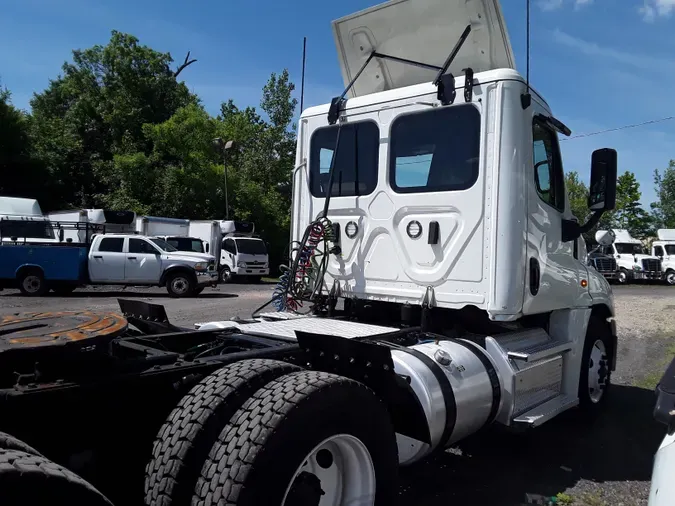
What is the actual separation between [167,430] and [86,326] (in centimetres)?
66

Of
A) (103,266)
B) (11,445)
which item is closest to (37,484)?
(11,445)

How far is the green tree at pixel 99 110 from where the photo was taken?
3419 centimetres

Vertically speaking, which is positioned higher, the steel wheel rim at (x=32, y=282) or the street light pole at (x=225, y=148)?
the street light pole at (x=225, y=148)

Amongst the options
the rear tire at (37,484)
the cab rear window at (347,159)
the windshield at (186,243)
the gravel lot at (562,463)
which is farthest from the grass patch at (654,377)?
the windshield at (186,243)

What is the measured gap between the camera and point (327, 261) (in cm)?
509

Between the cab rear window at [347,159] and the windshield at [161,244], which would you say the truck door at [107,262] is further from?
the cab rear window at [347,159]

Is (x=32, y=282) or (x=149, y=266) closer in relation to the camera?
(x=32, y=282)

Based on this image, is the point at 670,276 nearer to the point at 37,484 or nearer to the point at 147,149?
the point at 147,149

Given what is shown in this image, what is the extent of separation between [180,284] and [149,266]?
113cm

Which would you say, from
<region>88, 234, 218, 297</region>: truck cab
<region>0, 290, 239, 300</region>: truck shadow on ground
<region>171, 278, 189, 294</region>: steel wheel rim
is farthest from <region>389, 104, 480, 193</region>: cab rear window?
<region>171, 278, 189, 294</region>: steel wheel rim

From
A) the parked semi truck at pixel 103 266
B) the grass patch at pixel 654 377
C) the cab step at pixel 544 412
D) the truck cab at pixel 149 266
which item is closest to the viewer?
the cab step at pixel 544 412

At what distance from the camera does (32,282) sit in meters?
17.2

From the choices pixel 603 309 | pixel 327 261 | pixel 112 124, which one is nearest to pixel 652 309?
pixel 603 309

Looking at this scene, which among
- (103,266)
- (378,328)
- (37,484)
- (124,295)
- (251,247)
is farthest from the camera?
(251,247)
